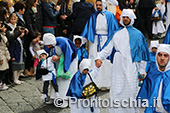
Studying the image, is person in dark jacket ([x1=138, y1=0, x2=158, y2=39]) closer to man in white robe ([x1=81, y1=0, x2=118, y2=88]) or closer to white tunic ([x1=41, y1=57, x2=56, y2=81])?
man in white robe ([x1=81, y1=0, x2=118, y2=88])

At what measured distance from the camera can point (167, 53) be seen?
21.8 ft

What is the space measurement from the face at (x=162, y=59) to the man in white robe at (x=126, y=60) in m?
1.44

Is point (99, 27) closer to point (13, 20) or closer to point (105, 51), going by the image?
point (105, 51)

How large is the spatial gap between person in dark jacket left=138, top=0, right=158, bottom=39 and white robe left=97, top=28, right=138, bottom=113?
7.66 metres

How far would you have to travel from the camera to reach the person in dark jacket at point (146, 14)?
15703 millimetres

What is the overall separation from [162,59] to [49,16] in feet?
19.4

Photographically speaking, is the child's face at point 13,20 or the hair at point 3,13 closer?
the hair at point 3,13

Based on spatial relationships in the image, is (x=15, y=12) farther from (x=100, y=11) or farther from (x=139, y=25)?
(x=139, y=25)

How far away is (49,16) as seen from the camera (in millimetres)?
12000

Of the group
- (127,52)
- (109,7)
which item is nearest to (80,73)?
(127,52)

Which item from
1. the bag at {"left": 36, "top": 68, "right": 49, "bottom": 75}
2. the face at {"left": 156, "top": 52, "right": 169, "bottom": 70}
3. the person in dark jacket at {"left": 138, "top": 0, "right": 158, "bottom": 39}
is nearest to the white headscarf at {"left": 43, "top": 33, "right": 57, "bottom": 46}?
the bag at {"left": 36, "top": 68, "right": 49, "bottom": 75}

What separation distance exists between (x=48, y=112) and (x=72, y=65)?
46.6 inches

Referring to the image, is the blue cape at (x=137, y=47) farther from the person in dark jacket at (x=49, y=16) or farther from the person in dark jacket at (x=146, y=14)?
the person in dark jacket at (x=146, y=14)

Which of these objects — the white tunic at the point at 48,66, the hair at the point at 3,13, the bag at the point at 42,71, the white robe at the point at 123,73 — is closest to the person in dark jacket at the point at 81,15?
the hair at the point at 3,13
